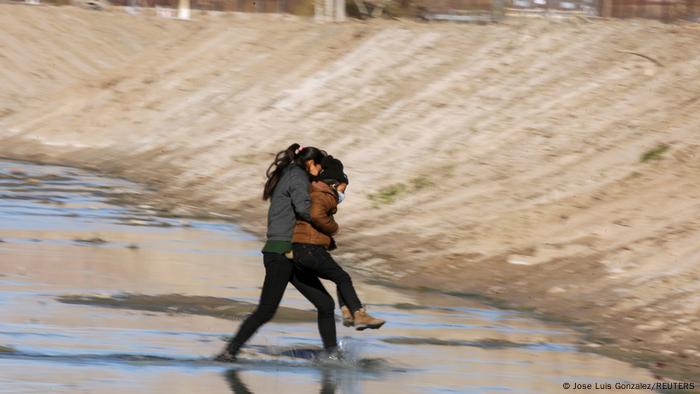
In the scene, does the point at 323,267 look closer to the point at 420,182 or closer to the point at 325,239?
the point at 325,239

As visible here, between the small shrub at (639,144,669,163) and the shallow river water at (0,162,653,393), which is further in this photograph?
the small shrub at (639,144,669,163)

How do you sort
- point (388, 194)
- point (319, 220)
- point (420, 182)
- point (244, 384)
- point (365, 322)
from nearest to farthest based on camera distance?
point (244, 384), point (319, 220), point (365, 322), point (388, 194), point (420, 182)

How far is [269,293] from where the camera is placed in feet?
36.6

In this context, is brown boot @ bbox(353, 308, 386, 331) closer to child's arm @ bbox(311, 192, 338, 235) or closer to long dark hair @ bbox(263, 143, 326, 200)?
child's arm @ bbox(311, 192, 338, 235)

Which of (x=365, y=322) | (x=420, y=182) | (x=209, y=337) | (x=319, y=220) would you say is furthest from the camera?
(x=420, y=182)

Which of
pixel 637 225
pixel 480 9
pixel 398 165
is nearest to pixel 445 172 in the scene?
pixel 398 165

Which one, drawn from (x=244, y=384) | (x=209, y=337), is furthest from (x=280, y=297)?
(x=209, y=337)

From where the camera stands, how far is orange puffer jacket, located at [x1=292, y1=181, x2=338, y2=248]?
434 inches

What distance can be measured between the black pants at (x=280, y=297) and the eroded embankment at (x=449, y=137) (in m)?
2.63

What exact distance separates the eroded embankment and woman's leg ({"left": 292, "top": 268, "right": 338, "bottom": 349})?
2601 millimetres

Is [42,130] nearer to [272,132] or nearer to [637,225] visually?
[272,132]

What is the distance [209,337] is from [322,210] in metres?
1.88

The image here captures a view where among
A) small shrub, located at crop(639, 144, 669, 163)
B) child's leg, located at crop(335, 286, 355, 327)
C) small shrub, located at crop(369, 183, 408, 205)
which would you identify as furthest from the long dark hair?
small shrub, located at crop(369, 183, 408, 205)

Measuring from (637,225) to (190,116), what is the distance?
17458 mm
